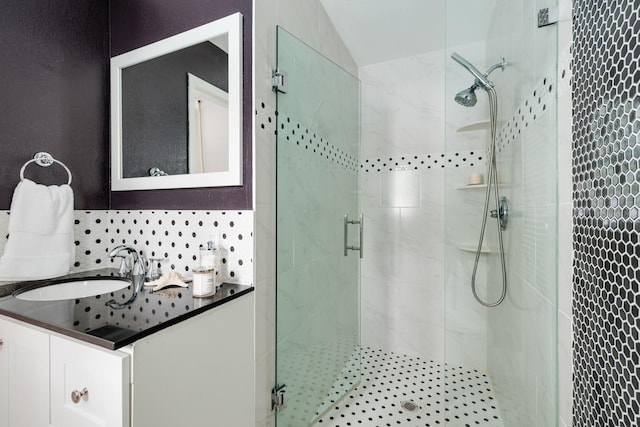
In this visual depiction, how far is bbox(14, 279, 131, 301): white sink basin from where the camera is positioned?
1224mm

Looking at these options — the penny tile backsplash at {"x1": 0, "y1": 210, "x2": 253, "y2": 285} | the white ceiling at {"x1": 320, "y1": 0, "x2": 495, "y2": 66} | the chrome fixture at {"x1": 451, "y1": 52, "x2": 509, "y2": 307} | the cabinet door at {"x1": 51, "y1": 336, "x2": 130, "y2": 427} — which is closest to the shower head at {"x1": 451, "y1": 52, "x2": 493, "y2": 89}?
the chrome fixture at {"x1": 451, "y1": 52, "x2": 509, "y2": 307}

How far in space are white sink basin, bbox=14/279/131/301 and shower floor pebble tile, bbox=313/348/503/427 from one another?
1258 millimetres

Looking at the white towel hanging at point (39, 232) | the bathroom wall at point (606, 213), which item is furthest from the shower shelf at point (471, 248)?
the white towel hanging at point (39, 232)

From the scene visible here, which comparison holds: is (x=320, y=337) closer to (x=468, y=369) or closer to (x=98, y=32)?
(x=468, y=369)

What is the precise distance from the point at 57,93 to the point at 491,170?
203 cm

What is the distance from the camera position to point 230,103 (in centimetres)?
124

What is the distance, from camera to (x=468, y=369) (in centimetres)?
129

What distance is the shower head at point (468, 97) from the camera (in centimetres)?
121

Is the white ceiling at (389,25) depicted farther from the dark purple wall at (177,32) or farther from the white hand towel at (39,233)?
the white hand towel at (39,233)

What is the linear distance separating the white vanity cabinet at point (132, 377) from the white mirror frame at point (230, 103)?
0.56m

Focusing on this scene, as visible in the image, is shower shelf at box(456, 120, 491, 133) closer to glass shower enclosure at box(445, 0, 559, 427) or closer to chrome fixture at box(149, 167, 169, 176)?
glass shower enclosure at box(445, 0, 559, 427)

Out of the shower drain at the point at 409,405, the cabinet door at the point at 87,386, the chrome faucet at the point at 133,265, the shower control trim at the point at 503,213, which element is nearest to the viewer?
the cabinet door at the point at 87,386

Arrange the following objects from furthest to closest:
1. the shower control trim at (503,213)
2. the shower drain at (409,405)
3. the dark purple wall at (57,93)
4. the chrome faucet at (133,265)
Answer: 1. the shower drain at (409,405)
2. the chrome faucet at (133,265)
3. the dark purple wall at (57,93)
4. the shower control trim at (503,213)

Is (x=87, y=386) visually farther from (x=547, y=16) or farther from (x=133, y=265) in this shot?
(x=547, y=16)
